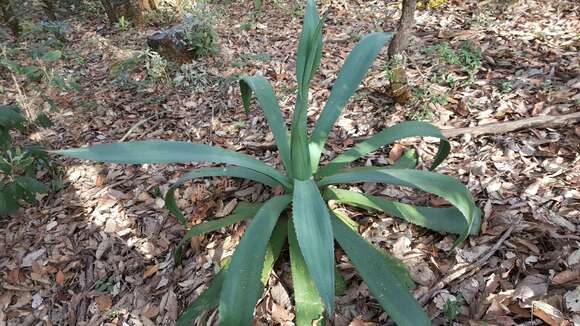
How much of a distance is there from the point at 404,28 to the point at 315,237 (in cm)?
196

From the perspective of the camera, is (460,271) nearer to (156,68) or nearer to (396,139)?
(396,139)

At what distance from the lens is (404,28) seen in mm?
2633

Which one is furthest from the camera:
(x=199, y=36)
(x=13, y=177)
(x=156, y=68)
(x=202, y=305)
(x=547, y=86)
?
(x=199, y=36)

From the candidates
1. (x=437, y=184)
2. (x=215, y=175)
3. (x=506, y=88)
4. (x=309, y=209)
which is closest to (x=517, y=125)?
(x=506, y=88)

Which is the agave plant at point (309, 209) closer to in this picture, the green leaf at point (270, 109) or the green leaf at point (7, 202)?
the green leaf at point (270, 109)

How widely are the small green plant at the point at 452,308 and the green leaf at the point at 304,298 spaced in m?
0.44

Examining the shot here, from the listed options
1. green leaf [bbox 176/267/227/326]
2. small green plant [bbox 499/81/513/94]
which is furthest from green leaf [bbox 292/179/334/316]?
small green plant [bbox 499/81/513/94]

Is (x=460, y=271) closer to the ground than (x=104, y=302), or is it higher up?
higher up

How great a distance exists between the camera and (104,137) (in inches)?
116

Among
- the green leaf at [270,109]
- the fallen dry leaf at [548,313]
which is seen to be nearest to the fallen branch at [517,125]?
the green leaf at [270,109]

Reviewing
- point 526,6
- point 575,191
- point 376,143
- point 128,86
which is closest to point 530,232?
point 575,191

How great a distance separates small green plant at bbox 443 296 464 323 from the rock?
9.85ft

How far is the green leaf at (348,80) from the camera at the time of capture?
1.73m

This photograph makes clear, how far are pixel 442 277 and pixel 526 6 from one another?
2.77 meters
